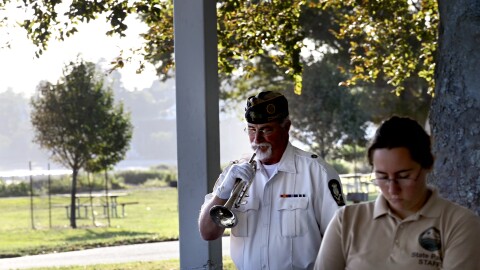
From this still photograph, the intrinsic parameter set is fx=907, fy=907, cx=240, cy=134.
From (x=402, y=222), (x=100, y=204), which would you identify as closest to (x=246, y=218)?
(x=402, y=222)

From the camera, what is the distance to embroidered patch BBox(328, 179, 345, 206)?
3626 mm

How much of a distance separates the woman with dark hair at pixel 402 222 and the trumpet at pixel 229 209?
99 cm

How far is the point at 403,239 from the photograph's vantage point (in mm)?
2639

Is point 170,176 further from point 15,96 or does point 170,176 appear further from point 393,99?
point 393,99

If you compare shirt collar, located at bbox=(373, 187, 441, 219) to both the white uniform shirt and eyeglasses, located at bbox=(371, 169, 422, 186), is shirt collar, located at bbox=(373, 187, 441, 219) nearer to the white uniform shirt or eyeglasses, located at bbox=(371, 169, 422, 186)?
eyeglasses, located at bbox=(371, 169, 422, 186)

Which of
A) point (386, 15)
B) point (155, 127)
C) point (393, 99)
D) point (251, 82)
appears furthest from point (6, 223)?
point (155, 127)

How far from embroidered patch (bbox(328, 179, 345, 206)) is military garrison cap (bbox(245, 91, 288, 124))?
342 mm

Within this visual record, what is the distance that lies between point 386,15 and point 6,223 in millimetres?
15237

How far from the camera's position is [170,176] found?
1303 inches

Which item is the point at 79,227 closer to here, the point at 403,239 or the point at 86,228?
the point at 86,228

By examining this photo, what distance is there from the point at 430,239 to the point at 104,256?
13.4 meters

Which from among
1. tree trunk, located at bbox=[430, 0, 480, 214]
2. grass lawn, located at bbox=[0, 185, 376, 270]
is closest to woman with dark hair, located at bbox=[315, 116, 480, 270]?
tree trunk, located at bbox=[430, 0, 480, 214]

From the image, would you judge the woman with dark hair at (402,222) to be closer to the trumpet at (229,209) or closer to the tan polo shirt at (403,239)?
the tan polo shirt at (403,239)

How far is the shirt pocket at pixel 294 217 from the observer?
146 inches
